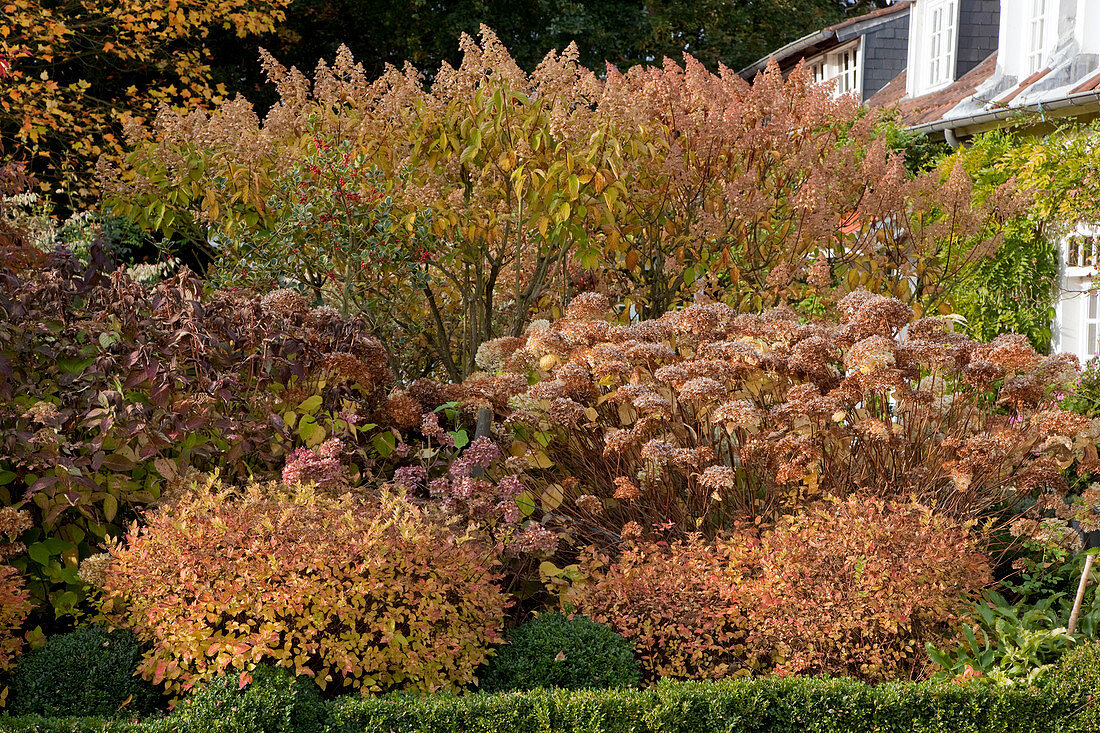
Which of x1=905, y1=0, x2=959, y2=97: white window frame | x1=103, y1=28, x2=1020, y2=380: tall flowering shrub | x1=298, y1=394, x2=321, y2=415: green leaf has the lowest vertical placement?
x1=298, y1=394, x2=321, y2=415: green leaf

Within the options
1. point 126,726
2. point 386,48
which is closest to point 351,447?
point 126,726

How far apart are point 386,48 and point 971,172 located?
1168 centimetres

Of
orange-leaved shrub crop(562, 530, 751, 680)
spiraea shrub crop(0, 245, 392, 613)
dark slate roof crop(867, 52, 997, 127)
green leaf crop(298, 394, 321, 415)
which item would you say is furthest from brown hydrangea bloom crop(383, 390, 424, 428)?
dark slate roof crop(867, 52, 997, 127)

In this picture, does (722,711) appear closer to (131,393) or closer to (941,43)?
(131,393)

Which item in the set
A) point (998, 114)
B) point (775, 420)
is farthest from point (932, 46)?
point (775, 420)

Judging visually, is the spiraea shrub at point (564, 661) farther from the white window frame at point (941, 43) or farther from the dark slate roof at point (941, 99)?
the white window frame at point (941, 43)

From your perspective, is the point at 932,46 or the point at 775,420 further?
the point at 932,46

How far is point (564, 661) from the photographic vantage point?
411 cm

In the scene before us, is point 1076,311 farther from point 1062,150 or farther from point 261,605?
point 261,605

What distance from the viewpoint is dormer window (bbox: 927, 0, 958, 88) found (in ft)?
40.8

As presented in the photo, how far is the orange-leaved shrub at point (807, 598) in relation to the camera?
166 inches

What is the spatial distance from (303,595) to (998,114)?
8.12m

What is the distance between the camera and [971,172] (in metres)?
9.41

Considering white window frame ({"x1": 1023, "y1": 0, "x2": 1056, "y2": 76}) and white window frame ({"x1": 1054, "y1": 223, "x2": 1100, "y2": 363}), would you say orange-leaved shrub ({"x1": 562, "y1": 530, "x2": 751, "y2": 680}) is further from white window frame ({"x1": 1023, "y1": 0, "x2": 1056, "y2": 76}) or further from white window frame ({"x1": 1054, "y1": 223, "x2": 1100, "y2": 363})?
white window frame ({"x1": 1023, "y1": 0, "x2": 1056, "y2": 76})
